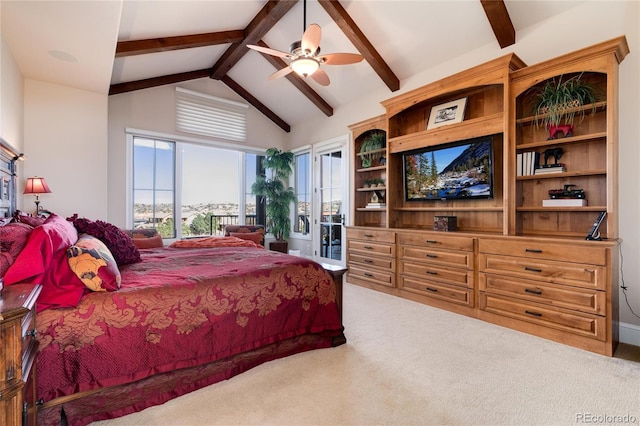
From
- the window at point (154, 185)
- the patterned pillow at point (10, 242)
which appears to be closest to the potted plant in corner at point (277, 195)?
the window at point (154, 185)

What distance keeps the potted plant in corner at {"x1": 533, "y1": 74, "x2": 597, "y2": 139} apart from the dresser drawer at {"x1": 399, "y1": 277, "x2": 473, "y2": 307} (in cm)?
175

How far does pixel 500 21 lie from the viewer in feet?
10.4

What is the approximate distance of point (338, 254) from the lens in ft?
18.4

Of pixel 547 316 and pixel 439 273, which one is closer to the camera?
pixel 547 316

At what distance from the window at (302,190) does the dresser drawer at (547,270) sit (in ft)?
12.4

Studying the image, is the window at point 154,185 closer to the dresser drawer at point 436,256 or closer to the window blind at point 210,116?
the window blind at point 210,116

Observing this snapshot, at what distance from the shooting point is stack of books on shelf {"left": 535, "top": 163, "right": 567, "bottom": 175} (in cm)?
289

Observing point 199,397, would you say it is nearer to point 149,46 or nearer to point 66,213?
point 66,213

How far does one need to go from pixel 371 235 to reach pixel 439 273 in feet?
3.60

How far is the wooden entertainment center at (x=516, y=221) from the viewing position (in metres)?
2.53

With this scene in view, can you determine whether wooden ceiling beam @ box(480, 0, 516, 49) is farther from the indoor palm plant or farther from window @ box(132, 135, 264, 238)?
window @ box(132, 135, 264, 238)

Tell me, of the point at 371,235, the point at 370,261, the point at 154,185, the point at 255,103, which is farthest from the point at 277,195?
the point at 370,261

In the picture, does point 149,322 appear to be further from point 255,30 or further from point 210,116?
point 210,116

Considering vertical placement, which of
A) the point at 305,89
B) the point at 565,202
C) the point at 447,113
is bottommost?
the point at 565,202
